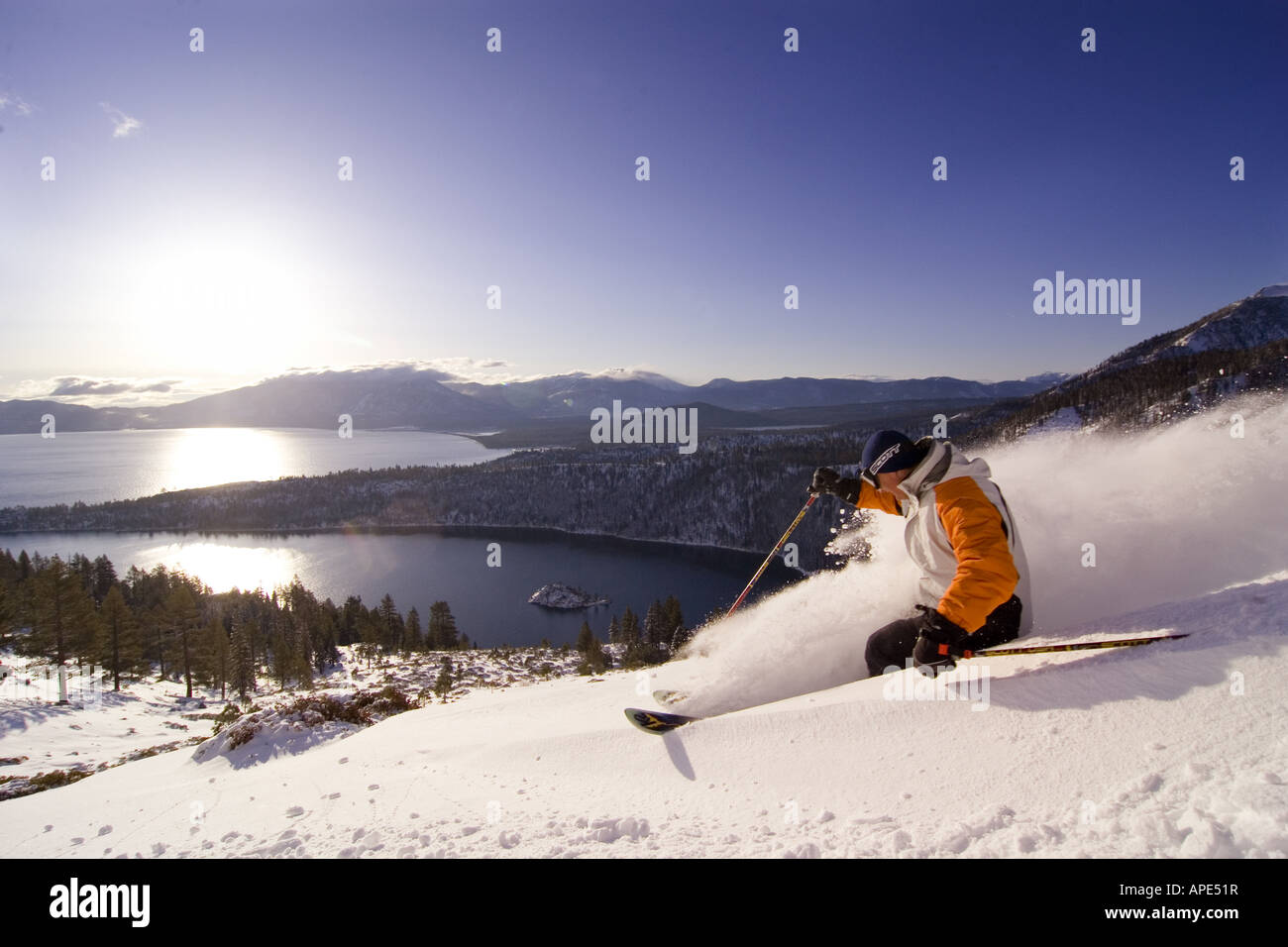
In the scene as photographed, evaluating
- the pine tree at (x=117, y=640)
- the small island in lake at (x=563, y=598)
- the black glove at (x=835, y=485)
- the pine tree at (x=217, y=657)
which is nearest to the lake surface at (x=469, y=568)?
the small island in lake at (x=563, y=598)

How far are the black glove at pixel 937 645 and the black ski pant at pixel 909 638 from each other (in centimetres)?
46

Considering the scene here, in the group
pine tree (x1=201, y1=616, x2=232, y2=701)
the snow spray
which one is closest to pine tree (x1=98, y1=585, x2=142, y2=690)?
pine tree (x1=201, y1=616, x2=232, y2=701)

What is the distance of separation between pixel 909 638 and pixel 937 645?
78 centimetres

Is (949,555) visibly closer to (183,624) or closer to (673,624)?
(183,624)

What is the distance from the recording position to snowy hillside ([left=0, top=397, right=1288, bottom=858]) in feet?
7.97

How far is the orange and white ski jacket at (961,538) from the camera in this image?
11.9ft

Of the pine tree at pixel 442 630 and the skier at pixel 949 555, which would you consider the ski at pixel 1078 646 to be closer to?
the skier at pixel 949 555

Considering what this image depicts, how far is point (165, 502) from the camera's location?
541ft

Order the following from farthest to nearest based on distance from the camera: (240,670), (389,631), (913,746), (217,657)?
(389,631) < (240,670) < (217,657) < (913,746)

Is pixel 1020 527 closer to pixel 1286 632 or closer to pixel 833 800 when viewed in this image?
pixel 1286 632

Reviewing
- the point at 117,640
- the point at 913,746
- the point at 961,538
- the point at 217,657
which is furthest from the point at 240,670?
the point at 961,538

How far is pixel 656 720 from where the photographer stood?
436cm
